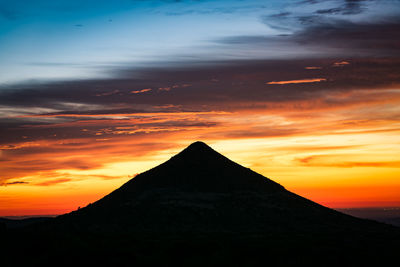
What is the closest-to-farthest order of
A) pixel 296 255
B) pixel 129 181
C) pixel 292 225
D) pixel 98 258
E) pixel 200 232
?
pixel 98 258
pixel 296 255
pixel 200 232
pixel 292 225
pixel 129 181

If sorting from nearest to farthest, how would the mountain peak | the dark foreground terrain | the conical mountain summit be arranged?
the dark foreground terrain → the conical mountain summit → the mountain peak

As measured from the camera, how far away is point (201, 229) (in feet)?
210

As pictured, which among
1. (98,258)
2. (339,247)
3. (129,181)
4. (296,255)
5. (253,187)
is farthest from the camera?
(129,181)

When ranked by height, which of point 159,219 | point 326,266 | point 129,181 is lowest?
point 326,266

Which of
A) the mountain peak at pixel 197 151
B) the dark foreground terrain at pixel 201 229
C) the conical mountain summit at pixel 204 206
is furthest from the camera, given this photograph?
the mountain peak at pixel 197 151

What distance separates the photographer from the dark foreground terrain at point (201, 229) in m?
43.9

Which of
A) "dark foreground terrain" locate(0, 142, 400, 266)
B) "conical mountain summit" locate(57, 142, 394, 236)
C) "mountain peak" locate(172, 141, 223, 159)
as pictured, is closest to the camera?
"dark foreground terrain" locate(0, 142, 400, 266)

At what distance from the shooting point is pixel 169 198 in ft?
234

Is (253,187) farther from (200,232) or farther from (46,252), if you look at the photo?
(46,252)

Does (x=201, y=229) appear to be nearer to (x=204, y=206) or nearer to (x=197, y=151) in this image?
(x=204, y=206)

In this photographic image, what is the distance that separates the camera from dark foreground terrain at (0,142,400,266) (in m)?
43.9

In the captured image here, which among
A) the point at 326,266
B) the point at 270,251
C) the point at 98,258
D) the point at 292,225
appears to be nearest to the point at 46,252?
the point at 98,258

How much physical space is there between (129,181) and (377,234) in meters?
41.0

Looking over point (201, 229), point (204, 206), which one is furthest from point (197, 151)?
point (201, 229)
